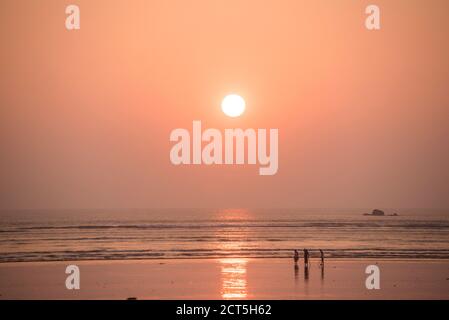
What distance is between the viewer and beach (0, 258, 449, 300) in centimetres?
2262

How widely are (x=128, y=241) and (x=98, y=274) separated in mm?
23791

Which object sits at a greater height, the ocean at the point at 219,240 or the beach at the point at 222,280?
the beach at the point at 222,280

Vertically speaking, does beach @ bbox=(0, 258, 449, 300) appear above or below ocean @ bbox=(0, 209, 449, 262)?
above

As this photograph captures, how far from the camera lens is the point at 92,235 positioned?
5975cm

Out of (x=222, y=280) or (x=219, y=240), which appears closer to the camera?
(x=222, y=280)

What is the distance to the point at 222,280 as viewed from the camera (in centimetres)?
2623

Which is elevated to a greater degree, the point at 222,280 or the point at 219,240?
the point at 222,280

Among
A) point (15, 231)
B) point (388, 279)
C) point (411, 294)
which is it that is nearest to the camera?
point (411, 294)

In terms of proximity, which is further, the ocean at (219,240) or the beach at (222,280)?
the ocean at (219,240)

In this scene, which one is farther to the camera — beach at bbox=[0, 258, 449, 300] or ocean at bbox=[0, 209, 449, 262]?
ocean at bbox=[0, 209, 449, 262]

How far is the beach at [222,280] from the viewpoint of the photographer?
74.2 feet
